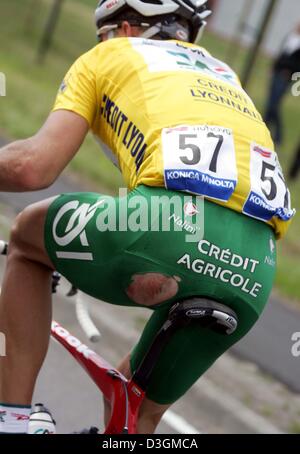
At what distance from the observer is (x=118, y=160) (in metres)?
3.46

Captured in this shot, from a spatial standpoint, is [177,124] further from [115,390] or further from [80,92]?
[115,390]

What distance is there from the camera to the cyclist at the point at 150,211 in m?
3.07

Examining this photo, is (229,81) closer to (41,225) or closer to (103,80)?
(103,80)

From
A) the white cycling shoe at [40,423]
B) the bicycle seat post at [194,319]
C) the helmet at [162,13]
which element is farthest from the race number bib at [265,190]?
the white cycling shoe at [40,423]

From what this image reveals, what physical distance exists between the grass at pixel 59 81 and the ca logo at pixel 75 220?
19.6ft

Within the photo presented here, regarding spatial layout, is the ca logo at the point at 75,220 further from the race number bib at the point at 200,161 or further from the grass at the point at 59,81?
the grass at the point at 59,81

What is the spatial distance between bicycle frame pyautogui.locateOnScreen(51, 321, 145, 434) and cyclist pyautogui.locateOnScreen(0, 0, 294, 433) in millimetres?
67

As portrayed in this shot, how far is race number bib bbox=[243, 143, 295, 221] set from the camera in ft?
10.2

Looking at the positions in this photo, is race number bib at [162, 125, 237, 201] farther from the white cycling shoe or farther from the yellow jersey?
the white cycling shoe

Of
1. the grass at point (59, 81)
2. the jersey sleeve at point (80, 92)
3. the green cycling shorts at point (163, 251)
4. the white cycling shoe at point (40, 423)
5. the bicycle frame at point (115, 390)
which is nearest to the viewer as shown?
the green cycling shorts at point (163, 251)

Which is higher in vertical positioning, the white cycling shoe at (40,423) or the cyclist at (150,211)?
the cyclist at (150,211)

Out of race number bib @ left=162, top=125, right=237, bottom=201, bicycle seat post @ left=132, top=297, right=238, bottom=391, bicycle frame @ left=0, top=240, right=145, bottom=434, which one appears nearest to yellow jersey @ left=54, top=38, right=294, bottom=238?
race number bib @ left=162, top=125, right=237, bottom=201

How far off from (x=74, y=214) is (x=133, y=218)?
22 centimetres

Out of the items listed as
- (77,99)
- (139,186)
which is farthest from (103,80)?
(139,186)
